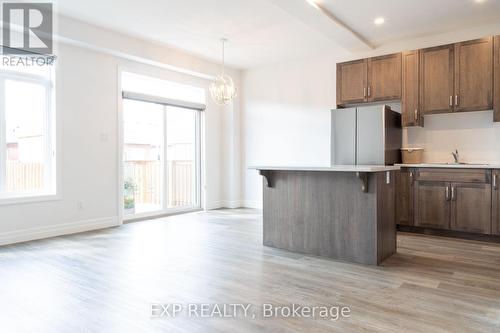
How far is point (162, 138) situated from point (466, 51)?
15.5 ft

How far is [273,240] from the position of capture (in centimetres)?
386

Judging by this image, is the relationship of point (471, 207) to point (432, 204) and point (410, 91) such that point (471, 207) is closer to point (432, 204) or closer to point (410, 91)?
point (432, 204)

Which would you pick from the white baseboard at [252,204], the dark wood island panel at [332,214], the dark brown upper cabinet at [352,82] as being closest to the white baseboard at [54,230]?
the dark wood island panel at [332,214]

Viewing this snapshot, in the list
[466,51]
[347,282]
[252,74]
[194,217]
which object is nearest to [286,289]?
[347,282]

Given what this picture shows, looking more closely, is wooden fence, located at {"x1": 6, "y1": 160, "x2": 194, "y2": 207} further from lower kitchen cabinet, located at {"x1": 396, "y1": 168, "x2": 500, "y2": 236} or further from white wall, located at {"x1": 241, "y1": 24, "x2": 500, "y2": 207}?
lower kitchen cabinet, located at {"x1": 396, "y1": 168, "x2": 500, "y2": 236}

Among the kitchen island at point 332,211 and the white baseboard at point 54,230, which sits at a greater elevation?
the kitchen island at point 332,211

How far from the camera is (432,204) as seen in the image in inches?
176

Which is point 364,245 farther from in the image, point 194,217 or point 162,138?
point 162,138

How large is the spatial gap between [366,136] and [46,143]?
4343 millimetres

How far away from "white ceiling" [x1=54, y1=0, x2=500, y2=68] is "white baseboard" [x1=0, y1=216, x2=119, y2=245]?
2702 mm

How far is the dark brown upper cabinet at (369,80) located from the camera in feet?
16.4

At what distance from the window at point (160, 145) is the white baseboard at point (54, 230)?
58 centimetres

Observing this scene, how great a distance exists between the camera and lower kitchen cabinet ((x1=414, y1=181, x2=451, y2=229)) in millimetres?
4363

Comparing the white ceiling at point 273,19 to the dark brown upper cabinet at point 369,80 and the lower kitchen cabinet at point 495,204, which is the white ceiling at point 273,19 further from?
the lower kitchen cabinet at point 495,204
